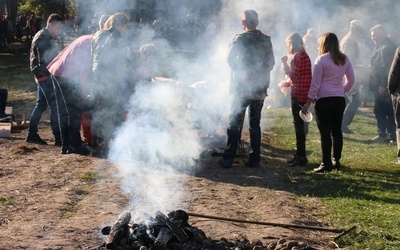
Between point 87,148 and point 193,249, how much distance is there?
428 centimetres

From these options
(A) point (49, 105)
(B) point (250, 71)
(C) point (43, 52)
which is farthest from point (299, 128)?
(C) point (43, 52)

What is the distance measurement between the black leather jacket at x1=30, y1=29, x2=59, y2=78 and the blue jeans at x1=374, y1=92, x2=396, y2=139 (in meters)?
5.76

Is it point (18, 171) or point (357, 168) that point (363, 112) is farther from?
point (18, 171)

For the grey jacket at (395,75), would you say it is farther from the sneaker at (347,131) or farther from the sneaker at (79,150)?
the sneaker at (79,150)

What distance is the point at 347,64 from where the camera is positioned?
305 inches

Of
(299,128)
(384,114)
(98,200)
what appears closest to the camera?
(98,200)

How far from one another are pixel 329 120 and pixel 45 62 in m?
4.38

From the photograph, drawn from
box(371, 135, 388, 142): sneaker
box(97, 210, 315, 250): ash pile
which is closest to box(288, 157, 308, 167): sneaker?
box(371, 135, 388, 142): sneaker

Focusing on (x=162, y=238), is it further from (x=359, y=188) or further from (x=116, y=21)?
(x=116, y=21)

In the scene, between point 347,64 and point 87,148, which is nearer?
point 347,64

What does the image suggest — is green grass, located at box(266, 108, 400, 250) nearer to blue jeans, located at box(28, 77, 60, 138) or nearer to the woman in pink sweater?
the woman in pink sweater

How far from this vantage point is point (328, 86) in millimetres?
7641

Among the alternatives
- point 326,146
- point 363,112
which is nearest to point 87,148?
point 326,146

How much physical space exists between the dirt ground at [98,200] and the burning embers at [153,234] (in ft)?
0.69
